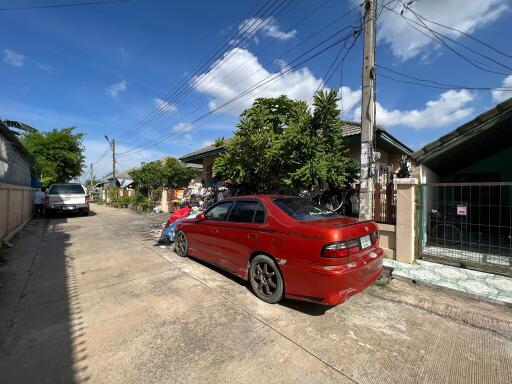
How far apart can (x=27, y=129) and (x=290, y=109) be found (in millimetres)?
28699

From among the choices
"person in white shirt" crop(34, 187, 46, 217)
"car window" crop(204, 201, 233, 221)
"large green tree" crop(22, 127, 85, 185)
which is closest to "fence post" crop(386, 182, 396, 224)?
"car window" crop(204, 201, 233, 221)

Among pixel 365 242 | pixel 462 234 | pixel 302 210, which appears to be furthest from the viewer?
pixel 462 234

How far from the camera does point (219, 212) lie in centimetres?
531

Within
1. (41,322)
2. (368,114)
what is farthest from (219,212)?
(368,114)

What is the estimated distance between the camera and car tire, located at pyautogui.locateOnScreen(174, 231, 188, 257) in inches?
251

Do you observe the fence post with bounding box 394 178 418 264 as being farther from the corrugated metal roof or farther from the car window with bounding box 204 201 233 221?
the car window with bounding box 204 201 233 221

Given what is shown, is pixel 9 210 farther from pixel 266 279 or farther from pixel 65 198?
pixel 266 279

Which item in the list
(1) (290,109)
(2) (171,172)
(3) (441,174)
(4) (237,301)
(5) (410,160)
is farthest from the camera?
(2) (171,172)

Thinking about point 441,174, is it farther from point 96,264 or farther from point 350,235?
point 96,264

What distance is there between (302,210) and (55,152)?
91.5 feet

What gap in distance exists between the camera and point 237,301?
412cm

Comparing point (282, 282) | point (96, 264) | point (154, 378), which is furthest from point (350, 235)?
point (96, 264)

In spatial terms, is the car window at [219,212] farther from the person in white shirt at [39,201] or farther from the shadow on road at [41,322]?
the person in white shirt at [39,201]

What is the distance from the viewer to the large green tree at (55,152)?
24.2 meters
